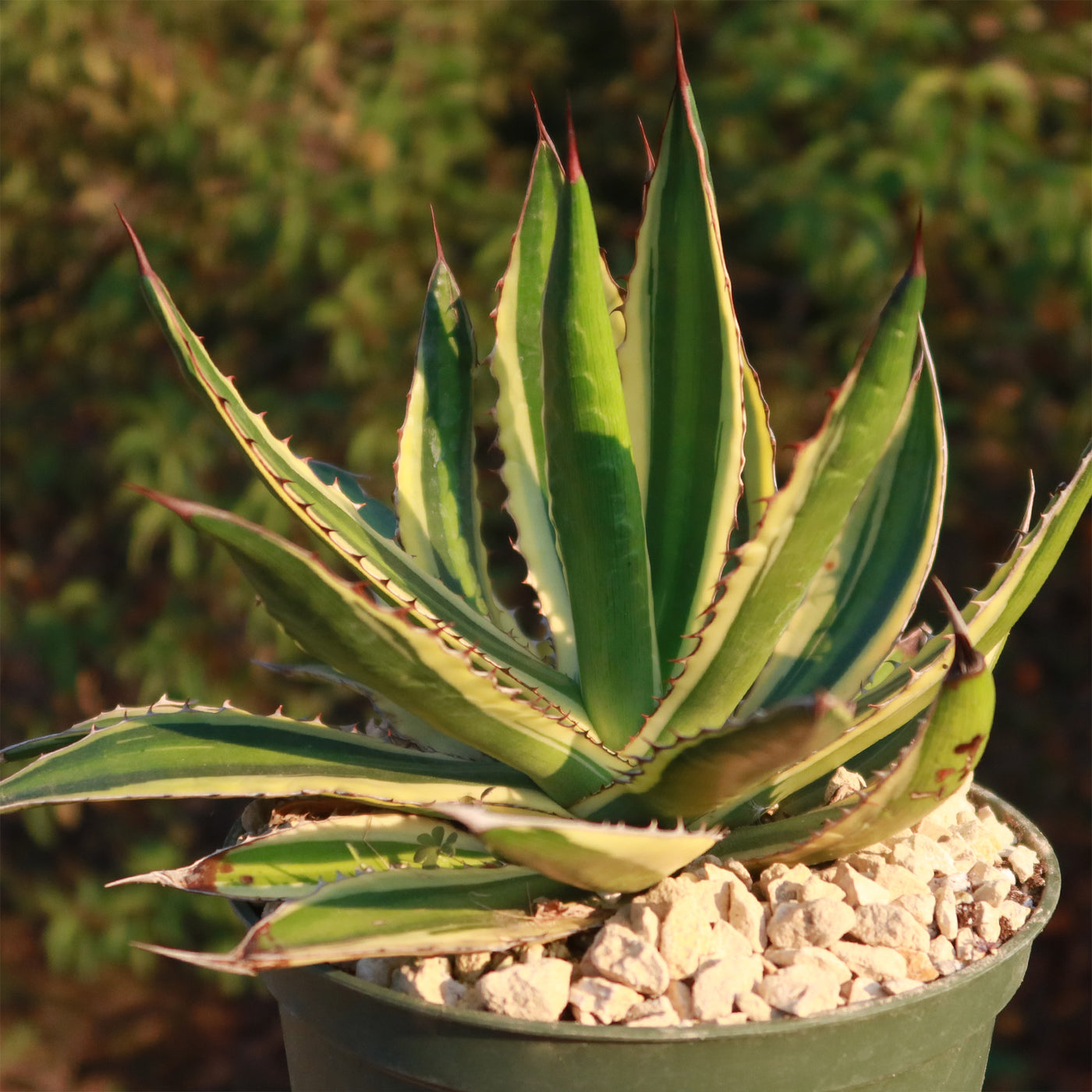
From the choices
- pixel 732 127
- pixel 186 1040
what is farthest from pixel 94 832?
pixel 732 127

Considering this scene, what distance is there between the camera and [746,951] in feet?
2.80

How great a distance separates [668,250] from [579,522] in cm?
22

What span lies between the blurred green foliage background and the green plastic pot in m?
1.23

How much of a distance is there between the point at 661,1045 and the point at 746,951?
0.11 m

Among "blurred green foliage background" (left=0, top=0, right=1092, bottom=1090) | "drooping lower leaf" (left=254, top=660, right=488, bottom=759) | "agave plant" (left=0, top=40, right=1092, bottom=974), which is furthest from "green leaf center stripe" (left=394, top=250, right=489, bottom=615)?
"blurred green foliage background" (left=0, top=0, right=1092, bottom=1090)

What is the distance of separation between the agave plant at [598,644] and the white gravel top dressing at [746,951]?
3 cm

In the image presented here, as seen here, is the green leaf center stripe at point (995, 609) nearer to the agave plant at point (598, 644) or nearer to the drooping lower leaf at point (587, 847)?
the agave plant at point (598, 644)

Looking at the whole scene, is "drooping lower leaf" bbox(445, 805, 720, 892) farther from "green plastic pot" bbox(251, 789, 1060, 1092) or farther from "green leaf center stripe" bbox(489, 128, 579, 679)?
"green leaf center stripe" bbox(489, 128, 579, 679)

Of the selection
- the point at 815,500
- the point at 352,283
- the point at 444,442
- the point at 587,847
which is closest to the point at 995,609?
the point at 815,500

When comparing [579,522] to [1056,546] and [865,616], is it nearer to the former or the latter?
[865,616]

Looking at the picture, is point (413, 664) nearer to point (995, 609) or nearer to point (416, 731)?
point (416, 731)

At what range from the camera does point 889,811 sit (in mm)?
826

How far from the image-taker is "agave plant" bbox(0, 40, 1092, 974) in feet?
2.57

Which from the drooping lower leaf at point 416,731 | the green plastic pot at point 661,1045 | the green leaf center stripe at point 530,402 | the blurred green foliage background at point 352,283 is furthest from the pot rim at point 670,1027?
the blurred green foliage background at point 352,283
